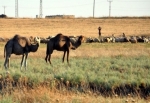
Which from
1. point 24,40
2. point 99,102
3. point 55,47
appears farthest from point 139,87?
point 55,47

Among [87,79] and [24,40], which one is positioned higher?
[24,40]

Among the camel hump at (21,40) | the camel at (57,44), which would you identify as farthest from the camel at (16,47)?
the camel at (57,44)

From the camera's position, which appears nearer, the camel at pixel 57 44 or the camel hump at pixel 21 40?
the camel hump at pixel 21 40

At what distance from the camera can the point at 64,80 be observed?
1569 cm

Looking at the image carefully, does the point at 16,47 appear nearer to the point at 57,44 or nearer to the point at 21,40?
the point at 21,40

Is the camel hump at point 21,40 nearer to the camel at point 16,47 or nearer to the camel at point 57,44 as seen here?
the camel at point 16,47

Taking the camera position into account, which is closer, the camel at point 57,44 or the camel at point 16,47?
the camel at point 16,47

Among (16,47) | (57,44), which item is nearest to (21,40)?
(16,47)

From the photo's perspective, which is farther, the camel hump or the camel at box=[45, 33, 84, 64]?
the camel at box=[45, 33, 84, 64]

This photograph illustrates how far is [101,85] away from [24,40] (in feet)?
21.8

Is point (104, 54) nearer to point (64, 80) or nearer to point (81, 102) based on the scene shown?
point (64, 80)

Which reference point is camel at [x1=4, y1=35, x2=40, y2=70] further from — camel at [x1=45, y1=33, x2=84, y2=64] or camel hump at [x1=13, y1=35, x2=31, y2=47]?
camel at [x1=45, y1=33, x2=84, y2=64]

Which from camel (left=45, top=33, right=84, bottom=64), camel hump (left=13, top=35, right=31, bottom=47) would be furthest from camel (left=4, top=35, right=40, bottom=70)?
camel (left=45, top=33, right=84, bottom=64)

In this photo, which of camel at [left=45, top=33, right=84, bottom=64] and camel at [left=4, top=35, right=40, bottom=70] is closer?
camel at [left=4, top=35, right=40, bottom=70]
